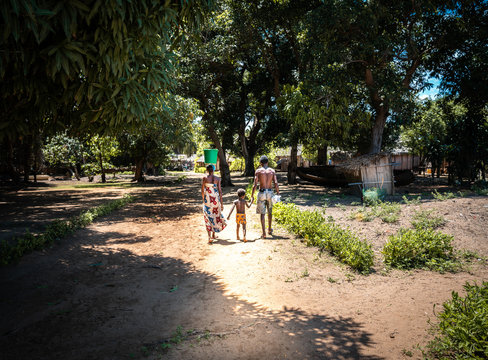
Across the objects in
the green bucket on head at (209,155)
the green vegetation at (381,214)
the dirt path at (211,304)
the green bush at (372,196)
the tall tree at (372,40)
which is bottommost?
the dirt path at (211,304)

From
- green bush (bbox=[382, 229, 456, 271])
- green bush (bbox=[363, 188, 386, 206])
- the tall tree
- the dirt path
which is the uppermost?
the tall tree

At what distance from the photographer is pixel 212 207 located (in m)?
7.58

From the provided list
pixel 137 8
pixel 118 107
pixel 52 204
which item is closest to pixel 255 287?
pixel 118 107

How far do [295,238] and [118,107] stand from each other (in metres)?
5.45

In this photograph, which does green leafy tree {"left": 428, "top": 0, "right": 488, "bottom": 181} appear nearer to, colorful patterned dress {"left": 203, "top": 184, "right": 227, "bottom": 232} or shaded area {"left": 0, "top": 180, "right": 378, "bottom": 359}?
colorful patterned dress {"left": 203, "top": 184, "right": 227, "bottom": 232}

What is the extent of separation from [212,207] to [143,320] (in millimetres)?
3897

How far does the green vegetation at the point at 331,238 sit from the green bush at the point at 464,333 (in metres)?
2.25

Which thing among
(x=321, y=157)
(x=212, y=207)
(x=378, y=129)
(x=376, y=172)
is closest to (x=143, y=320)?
(x=212, y=207)

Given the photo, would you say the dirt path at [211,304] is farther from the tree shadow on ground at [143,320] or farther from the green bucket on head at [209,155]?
the green bucket on head at [209,155]

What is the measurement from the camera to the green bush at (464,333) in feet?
9.20

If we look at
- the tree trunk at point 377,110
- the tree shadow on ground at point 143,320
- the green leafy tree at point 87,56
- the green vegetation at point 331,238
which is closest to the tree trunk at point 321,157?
the tree trunk at point 377,110

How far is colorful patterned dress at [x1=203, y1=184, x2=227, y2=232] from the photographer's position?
297 inches

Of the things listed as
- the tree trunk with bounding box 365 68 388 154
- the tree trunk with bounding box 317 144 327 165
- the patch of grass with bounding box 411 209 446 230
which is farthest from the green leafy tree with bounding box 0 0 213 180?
the tree trunk with bounding box 317 144 327 165

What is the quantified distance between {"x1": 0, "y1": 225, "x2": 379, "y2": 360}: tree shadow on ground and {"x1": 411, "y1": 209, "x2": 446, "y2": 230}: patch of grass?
4.47m
